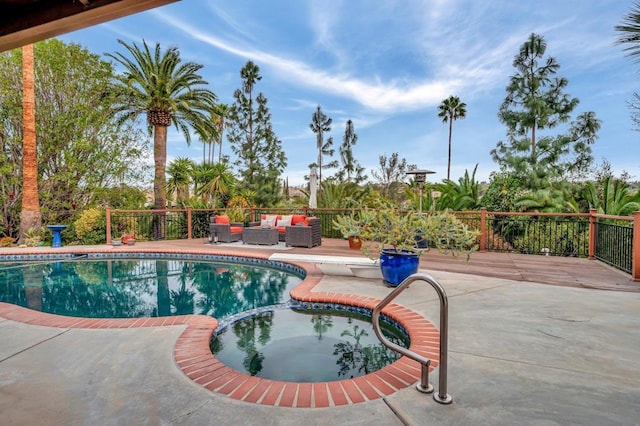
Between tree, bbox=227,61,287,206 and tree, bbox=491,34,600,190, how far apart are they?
49.4ft

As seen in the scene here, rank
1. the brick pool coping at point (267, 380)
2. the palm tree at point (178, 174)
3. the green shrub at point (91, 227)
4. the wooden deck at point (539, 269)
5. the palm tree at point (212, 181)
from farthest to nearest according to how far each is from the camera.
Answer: the palm tree at point (212, 181) < the palm tree at point (178, 174) < the green shrub at point (91, 227) < the wooden deck at point (539, 269) < the brick pool coping at point (267, 380)

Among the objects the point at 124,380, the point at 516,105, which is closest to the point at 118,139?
the point at 124,380

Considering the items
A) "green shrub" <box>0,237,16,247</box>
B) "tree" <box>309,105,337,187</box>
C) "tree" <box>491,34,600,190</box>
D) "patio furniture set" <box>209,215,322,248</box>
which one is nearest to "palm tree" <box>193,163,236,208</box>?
"patio furniture set" <box>209,215,322,248</box>

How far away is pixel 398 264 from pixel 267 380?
2817mm

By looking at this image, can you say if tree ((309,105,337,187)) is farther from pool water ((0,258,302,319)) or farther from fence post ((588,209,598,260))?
fence post ((588,209,598,260))

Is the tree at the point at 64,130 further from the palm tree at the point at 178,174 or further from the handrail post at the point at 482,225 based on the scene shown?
the handrail post at the point at 482,225

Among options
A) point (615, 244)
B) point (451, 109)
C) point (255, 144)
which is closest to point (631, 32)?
point (615, 244)

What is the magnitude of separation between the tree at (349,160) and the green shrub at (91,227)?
19.8 metres

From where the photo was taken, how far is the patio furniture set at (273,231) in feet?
29.4

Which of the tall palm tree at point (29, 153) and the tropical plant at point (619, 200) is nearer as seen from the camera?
the tropical plant at point (619, 200)

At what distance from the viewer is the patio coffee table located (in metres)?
9.45

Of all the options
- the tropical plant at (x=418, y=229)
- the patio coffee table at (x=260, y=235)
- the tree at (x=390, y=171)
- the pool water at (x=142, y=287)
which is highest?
the tree at (x=390, y=171)

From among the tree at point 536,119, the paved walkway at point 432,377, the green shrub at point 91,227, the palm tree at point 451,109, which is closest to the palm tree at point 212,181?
the green shrub at point 91,227

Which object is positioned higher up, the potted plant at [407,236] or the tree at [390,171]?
the tree at [390,171]
